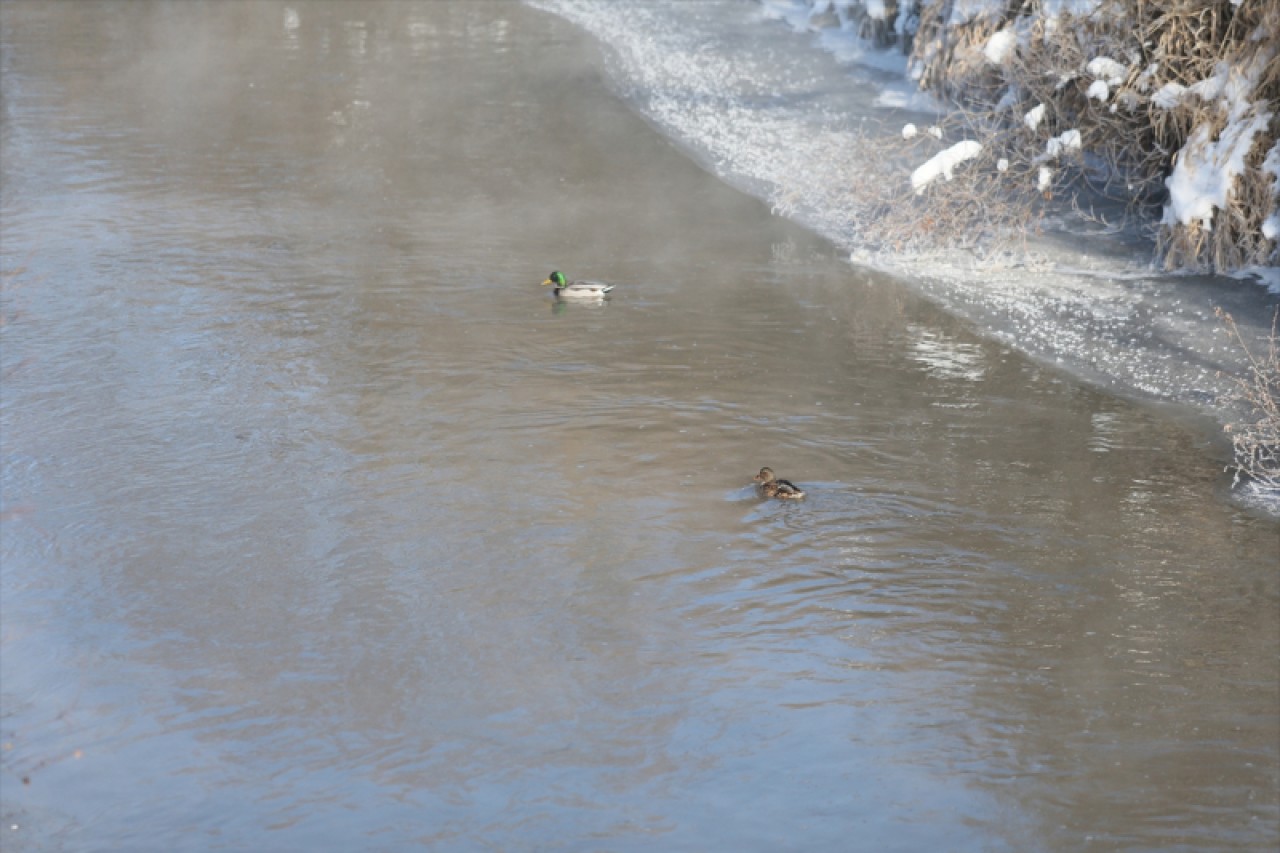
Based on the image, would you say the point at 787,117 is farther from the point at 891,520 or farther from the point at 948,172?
the point at 891,520

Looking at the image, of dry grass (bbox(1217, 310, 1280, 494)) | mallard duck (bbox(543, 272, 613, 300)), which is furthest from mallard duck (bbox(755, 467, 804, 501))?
mallard duck (bbox(543, 272, 613, 300))

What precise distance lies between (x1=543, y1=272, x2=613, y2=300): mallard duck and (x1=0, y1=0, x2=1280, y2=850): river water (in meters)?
0.24

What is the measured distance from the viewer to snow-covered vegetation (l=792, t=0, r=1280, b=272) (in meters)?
13.6

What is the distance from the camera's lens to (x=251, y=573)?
8664 mm

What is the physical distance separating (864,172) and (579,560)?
9.22 m

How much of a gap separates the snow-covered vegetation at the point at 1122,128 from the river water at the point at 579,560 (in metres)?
1.54

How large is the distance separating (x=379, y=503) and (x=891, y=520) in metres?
3.32

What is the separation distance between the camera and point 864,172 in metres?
16.8

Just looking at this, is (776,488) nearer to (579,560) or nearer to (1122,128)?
(579,560)

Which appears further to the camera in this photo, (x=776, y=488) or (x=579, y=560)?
(x=776, y=488)

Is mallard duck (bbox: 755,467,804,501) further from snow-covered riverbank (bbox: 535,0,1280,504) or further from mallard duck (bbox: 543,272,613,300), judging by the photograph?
mallard duck (bbox: 543,272,613,300)

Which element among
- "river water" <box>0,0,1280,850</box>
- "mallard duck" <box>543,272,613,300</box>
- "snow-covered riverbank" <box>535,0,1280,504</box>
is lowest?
"river water" <box>0,0,1280,850</box>

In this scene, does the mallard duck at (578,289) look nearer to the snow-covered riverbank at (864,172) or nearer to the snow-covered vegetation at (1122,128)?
the snow-covered riverbank at (864,172)

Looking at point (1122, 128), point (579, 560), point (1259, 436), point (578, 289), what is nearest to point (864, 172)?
point (1122, 128)
